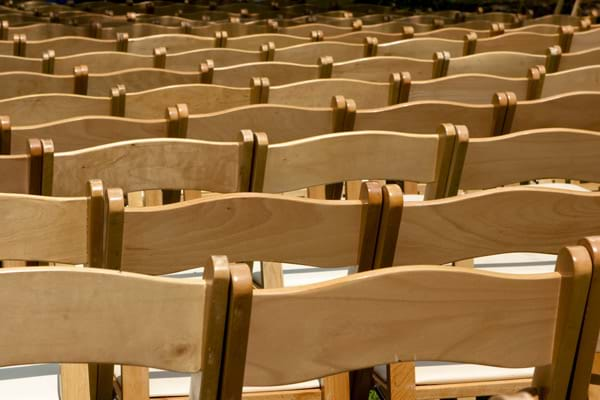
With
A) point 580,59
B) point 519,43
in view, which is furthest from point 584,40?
point 580,59

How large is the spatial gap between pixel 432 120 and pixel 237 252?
1445 mm

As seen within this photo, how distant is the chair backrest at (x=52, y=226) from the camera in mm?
2154

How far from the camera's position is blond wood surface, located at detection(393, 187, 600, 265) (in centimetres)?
228

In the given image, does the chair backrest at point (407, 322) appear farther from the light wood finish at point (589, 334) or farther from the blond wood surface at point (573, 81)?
the blond wood surface at point (573, 81)

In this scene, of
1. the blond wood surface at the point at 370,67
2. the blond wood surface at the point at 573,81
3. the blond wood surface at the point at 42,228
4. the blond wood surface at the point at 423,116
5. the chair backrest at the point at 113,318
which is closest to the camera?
the chair backrest at the point at 113,318

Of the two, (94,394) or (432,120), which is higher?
(432,120)

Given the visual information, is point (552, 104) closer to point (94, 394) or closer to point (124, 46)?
point (94, 394)

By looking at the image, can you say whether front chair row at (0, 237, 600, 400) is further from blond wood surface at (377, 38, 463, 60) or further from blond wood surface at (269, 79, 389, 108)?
blond wood surface at (377, 38, 463, 60)

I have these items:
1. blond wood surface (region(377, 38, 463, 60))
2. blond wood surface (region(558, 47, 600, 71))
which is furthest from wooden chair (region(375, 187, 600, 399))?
blond wood surface (region(377, 38, 463, 60))

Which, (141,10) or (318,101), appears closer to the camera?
(318,101)

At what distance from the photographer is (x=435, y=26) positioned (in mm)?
6762

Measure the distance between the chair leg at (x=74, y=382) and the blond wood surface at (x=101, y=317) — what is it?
21.9 inches

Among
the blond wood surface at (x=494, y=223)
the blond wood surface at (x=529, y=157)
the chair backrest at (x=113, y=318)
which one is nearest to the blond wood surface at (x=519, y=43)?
the blond wood surface at (x=529, y=157)

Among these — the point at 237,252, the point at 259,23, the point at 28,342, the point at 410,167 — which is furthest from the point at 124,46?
the point at 28,342
